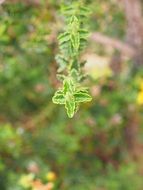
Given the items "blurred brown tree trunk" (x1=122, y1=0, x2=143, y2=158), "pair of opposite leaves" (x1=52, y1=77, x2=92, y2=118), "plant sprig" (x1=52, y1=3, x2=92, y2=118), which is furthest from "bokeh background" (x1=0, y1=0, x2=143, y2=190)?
"pair of opposite leaves" (x1=52, y1=77, x2=92, y2=118)

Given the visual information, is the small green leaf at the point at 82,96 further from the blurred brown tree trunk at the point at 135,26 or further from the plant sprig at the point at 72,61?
the blurred brown tree trunk at the point at 135,26

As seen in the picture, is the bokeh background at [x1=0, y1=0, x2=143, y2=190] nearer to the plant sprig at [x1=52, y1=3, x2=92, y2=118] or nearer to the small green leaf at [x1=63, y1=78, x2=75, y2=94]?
the plant sprig at [x1=52, y1=3, x2=92, y2=118]

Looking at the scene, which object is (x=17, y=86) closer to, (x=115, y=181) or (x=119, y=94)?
(x=119, y=94)

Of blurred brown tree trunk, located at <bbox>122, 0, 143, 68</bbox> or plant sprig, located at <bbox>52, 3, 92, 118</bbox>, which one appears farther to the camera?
blurred brown tree trunk, located at <bbox>122, 0, 143, 68</bbox>

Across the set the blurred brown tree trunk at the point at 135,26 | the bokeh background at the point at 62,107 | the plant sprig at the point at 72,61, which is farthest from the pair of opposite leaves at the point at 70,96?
the blurred brown tree trunk at the point at 135,26

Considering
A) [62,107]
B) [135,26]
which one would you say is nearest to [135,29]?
[135,26]

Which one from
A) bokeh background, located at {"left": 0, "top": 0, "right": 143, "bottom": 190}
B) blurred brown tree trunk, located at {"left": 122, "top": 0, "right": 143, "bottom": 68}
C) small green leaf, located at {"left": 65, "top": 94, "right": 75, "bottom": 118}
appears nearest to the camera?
small green leaf, located at {"left": 65, "top": 94, "right": 75, "bottom": 118}

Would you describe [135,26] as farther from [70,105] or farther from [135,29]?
[70,105]
